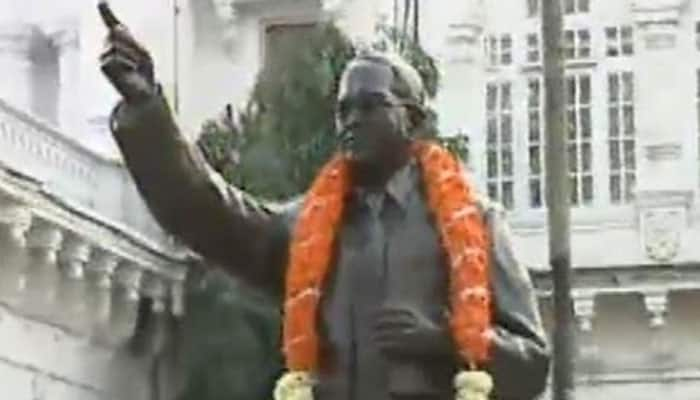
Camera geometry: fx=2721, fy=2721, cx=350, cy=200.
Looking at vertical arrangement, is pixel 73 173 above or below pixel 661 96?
below

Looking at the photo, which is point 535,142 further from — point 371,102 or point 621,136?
point 371,102

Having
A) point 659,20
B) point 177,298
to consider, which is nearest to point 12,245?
point 177,298

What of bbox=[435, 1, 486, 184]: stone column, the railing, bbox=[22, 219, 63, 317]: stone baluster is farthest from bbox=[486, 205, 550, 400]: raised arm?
bbox=[435, 1, 486, 184]: stone column

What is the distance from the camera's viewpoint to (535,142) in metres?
31.1

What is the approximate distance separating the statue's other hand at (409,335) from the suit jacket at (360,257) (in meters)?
0.03

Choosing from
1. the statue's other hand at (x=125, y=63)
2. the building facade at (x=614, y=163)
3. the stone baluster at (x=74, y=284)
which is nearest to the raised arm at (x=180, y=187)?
the statue's other hand at (x=125, y=63)

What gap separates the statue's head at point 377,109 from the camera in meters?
6.15

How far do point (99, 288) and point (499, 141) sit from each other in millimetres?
6515

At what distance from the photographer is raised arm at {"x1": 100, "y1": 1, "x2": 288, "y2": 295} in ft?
19.3

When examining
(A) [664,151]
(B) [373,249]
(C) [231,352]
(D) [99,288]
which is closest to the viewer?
(B) [373,249]

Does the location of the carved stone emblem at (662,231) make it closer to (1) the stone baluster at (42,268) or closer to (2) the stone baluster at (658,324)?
(2) the stone baluster at (658,324)

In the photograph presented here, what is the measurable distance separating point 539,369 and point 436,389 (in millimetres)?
249

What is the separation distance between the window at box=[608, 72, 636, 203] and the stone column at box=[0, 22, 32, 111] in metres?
6.86

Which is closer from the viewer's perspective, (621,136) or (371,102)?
(371,102)
